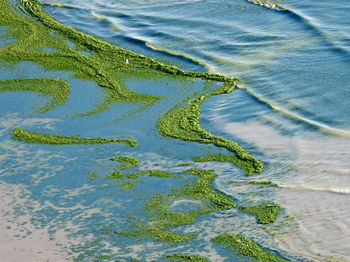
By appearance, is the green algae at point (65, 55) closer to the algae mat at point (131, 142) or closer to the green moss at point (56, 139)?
the algae mat at point (131, 142)

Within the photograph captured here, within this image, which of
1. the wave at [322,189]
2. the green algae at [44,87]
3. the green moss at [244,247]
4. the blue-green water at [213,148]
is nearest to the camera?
the green moss at [244,247]

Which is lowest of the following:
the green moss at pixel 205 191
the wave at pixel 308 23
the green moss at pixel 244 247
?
the green moss at pixel 244 247

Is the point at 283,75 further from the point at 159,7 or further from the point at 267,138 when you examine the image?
the point at 159,7

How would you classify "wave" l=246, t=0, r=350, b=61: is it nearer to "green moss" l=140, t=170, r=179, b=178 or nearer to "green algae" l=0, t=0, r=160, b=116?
"green algae" l=0, t=0, r=160, b=116

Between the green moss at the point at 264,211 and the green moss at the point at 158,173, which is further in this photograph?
the green moss at the point at 158,173

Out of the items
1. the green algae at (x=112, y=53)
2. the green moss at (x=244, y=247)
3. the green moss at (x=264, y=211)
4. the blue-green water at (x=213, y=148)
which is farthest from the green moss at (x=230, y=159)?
the green algae at (x=112, y=53)

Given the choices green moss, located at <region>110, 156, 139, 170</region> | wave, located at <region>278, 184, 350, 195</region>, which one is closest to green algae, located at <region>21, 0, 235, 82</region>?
green moss, located at <region>110, 156, 139, 170</region>

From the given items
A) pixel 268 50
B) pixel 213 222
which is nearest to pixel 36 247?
pixel 213 222
